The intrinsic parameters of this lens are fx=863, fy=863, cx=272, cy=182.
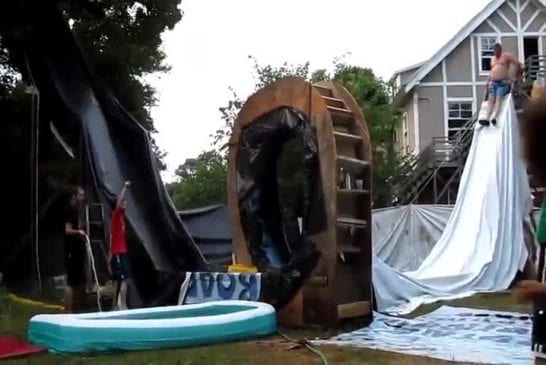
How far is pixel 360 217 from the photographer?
887 centimetres

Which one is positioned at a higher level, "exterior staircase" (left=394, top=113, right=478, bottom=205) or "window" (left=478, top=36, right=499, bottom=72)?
"window" (left=478, top=36, right=499, bottom=72)

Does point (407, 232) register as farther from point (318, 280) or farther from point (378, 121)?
point (378, 121)

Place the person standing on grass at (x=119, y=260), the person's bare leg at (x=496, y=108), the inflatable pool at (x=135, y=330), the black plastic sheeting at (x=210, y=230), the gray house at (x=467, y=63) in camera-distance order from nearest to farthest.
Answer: the inflatable pool at (x=135, y=330) < the person standing on grass at (x=119, y=260) < the person's bare leg at (x=496, y=108) < the black plastic sheeting at (x=210, y=230) < the gray house at (x=467, y=63)

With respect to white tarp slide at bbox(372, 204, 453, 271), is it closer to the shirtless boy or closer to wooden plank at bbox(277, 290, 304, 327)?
the shirtless boy

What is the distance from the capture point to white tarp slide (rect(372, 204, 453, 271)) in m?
16.8

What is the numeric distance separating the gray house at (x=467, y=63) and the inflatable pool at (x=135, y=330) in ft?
76.5

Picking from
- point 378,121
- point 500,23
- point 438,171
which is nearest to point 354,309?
point 438,171

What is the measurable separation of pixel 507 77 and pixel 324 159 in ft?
18.5

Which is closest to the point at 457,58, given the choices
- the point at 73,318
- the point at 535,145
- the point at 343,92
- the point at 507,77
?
the point at 507,77

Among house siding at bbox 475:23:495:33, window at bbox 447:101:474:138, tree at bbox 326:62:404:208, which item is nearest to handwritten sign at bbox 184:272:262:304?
tree at bbox 326:62:404:208

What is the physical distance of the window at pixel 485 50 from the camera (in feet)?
97.2

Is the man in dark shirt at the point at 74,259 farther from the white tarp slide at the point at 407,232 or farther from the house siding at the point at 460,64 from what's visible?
the house siding at the point at 460,64


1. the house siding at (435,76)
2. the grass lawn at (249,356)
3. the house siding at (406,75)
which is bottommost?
the grass lawn at (249,356)

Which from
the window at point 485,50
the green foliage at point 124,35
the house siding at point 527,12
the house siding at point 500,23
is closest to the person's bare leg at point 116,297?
the green foliage at point 124,35
